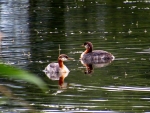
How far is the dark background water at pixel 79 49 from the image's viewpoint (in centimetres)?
1156

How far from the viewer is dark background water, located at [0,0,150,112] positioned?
37.9ft

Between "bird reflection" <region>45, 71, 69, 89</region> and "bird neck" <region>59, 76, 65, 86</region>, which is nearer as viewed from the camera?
"bird neck" <region>59, 76, 65, 86</region>

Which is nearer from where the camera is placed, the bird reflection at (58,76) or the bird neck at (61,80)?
A: the bird neck at (61,80)

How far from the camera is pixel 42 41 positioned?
22172 mm

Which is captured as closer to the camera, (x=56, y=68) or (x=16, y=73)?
(x=16, y=73)

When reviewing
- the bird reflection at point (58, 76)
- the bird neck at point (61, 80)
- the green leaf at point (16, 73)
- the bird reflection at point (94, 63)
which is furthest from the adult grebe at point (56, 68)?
the green leaf at point (16, 73)

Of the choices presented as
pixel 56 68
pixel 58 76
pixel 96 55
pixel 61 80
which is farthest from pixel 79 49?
pixel 61 80

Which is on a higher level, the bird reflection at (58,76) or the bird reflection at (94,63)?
the bird reflection at (94,63)

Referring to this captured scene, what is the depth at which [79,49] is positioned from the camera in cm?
2038

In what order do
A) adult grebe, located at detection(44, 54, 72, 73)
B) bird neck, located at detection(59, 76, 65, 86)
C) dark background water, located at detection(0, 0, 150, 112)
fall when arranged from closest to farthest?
1. dark background water, located at detection(0, 0, 150, 112)
2. bird neck, located at detection(59, 76, 65, 86)
3. adult grebe, located at detection(44, 54, 72, 73)

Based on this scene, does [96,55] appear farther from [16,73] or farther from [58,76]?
[16,73]

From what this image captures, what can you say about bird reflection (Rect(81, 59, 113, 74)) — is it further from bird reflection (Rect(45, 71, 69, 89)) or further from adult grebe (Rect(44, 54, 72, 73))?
bird reflection (Rect(45, 71, 69, 89))

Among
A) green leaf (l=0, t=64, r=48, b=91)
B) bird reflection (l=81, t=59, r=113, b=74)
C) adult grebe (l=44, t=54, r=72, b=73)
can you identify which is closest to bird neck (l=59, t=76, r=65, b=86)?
adult grebe (l=44, t=54, r=72, b=73)

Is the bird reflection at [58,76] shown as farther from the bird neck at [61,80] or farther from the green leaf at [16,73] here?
the green leaf at [16,73]
